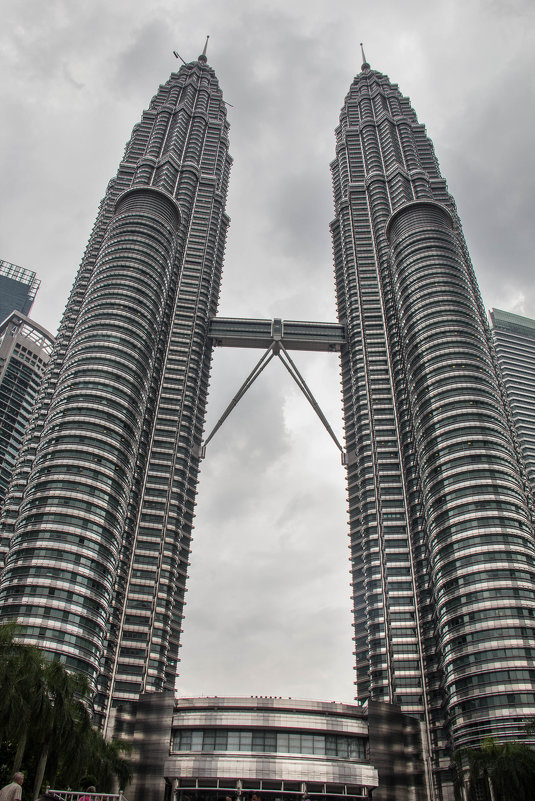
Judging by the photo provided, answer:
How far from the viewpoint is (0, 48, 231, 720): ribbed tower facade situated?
99000 millimetres

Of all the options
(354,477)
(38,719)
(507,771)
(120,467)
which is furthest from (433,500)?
(38,719)

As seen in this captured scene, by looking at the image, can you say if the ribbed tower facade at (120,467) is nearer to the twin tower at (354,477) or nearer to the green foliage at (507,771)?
the twin tower at (354,477)

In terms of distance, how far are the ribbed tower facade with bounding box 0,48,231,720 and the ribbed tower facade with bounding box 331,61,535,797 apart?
40.3m

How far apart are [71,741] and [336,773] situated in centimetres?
4636

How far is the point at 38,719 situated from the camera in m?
47.2

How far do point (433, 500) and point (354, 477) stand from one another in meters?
35.1

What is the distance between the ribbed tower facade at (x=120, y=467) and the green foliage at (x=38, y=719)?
132 ft

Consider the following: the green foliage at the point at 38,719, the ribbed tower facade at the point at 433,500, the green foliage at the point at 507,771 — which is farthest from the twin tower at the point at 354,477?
the green foliage at the point at 38,719

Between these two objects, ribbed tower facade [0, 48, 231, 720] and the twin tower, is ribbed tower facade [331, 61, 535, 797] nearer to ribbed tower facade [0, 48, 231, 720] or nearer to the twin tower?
the twin tower

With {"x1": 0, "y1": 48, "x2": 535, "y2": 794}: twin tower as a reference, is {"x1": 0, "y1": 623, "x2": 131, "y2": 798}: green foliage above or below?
below

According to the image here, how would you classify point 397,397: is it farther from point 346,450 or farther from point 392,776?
point 392,776

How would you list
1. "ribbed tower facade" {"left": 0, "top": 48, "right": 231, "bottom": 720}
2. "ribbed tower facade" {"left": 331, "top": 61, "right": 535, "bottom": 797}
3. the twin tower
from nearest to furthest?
"ribbed tower facade" {"left": 331, "top": 61, "right": 535, "bottom": 797} < the twin tower < "ribbed tower facade" {"left": 0, "top": 48, "right": 231, "bottom": 720}

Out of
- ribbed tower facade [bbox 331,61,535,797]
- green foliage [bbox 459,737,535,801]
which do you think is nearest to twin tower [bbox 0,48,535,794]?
ribbed tower facade [bbox 331,61,535,797]

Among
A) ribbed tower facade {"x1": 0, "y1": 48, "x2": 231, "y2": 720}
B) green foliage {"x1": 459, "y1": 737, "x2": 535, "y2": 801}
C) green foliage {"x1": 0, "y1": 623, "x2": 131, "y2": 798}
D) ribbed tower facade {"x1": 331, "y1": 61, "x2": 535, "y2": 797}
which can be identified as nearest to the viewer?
green foliage {"x1": 0, "y1": 623, "x2": 131, "y2": 798}
